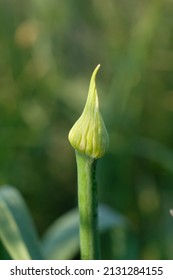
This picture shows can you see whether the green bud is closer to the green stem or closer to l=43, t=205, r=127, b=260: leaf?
the green stem

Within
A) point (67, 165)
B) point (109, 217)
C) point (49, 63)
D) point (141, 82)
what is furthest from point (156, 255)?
point (49, 63)

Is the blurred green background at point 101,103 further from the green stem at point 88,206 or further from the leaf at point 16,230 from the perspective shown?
the green stem at point 88,206

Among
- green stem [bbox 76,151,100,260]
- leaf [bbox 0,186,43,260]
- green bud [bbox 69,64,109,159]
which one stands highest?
green bud [bbox 69,64,109,159]

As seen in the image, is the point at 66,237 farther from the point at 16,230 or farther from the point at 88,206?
the point at 88,206

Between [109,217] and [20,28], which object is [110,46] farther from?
[109,217]

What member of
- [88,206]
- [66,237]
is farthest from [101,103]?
[88,206]

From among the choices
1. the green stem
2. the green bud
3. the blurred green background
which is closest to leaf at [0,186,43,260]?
the green stem
